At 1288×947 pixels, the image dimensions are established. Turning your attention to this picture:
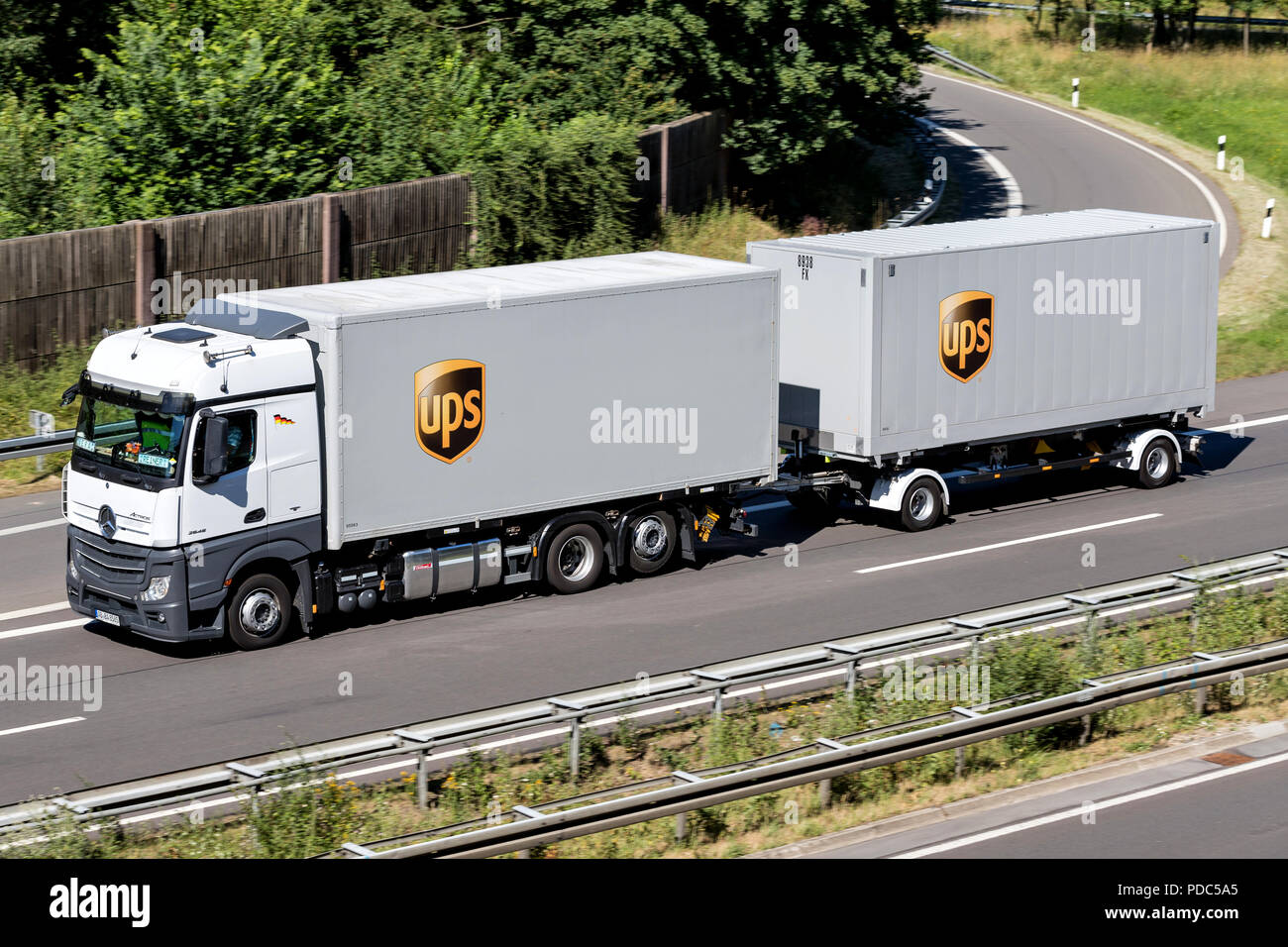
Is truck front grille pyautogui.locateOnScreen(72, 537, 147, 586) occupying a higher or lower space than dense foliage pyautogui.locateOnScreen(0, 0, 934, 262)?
lower

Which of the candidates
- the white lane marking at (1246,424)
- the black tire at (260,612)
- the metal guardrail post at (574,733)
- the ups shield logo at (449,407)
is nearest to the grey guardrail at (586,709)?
the metal guardrail post at (574,733)

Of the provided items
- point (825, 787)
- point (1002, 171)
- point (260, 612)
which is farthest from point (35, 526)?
point (1002, 171)

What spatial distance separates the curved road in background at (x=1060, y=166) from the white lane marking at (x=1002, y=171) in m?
0.14

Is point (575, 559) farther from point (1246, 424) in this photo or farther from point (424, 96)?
point (424, 96)

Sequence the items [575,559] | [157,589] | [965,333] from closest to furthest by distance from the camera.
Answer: [157,589]
[575,559]
[965,333]

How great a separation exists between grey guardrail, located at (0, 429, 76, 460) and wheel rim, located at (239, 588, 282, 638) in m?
6.86

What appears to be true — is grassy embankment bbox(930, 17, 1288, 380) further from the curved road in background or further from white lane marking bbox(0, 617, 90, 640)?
white lane marking bbox(0, 617, 90, 640)

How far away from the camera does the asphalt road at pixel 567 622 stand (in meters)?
14.1

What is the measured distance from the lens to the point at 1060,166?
45.0 meters

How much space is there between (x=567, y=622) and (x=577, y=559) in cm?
127

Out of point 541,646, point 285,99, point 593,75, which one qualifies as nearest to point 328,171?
point 285,99

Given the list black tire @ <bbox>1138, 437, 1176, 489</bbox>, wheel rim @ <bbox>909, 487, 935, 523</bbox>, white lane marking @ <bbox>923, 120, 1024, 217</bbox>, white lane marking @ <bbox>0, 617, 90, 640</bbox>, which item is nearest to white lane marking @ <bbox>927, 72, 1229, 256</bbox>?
white lane marking @ <bbox>923, 120, 1024, 217</bbox>

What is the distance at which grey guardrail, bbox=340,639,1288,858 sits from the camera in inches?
402

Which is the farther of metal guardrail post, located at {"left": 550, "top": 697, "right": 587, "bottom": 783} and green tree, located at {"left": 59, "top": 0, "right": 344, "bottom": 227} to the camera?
green tree, located at {"left": 59, "top": 0, "right": 344, "bottom": 227}
